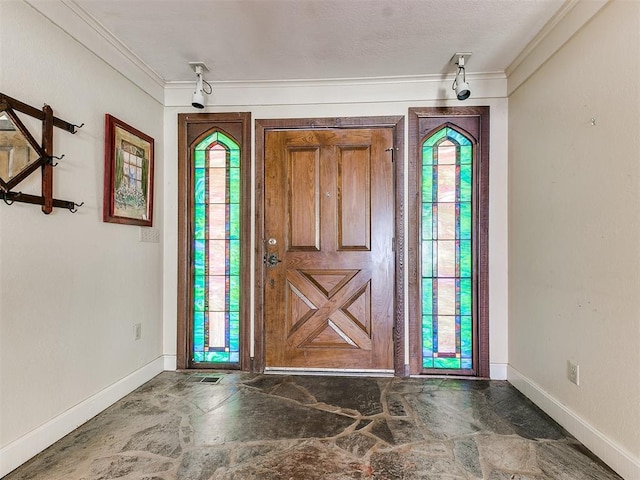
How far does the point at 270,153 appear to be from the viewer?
2879 mm

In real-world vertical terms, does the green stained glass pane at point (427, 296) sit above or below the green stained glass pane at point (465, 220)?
below

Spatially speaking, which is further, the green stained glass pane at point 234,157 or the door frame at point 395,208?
the green stained glass pane at point 234,157

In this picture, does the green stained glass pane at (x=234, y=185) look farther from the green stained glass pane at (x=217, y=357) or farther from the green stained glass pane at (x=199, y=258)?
the green stained glass pane at (x=217, y=357)

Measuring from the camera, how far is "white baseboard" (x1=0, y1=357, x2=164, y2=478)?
1.58 metres

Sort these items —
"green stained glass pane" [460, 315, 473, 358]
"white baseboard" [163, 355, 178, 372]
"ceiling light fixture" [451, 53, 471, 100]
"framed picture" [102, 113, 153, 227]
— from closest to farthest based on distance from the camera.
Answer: "framed picture" [102, 113, 153, 227], "ceiling light fixture" [451, 53, 471, 100], "green stained glass pane" [460, 315, 473, 358], "white baseboard" [163, 355, 178, 372]

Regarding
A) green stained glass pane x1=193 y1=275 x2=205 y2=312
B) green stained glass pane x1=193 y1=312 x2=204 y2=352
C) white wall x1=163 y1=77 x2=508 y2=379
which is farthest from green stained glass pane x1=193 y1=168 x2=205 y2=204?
green stained glass pane x1=193 y1=312 x2=204 y2=352

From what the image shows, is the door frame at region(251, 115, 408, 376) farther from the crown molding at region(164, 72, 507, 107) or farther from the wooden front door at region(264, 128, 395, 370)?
the crown molding at region(164, 72, 507, 107)

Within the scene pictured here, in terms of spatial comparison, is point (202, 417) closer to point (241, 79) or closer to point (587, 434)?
point (587, 434)

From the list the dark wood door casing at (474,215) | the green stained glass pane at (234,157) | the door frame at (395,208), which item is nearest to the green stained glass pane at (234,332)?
the door frame at (395,208)

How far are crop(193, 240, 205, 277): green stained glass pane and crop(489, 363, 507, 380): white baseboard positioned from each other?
2538 mm

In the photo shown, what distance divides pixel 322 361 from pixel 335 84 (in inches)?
92.3

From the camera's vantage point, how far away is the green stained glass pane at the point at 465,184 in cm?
276

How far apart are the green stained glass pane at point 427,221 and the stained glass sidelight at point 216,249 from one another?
62.1 inches

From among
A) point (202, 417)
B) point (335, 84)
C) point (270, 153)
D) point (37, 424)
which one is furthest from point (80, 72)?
point (202, 417)
